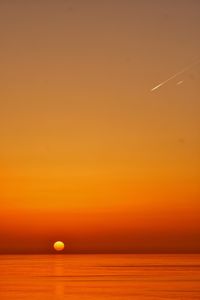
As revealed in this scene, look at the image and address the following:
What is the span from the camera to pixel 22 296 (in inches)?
360

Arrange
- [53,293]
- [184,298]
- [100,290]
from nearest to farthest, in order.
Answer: [184,298]
[53,293]
[100,290]

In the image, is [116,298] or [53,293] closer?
[116,298]

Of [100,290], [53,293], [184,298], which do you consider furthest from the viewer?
[100,290]

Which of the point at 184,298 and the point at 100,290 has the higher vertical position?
the point at 100,290

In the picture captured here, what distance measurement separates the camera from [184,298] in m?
8.70

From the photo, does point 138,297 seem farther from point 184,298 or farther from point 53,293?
point 53,293

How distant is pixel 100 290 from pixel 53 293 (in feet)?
3.70

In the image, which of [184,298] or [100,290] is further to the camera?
[100,290]

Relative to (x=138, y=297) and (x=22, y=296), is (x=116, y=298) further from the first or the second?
(x=22, y=296)

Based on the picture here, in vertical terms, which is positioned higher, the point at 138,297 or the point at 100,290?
the point at 100,290

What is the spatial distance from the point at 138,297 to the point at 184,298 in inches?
29.2

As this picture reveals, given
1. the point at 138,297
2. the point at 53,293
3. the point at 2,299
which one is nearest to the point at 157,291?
the point at 138,297

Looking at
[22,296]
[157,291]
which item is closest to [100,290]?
[157,291]

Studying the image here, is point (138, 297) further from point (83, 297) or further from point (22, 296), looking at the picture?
point (22, 296)
